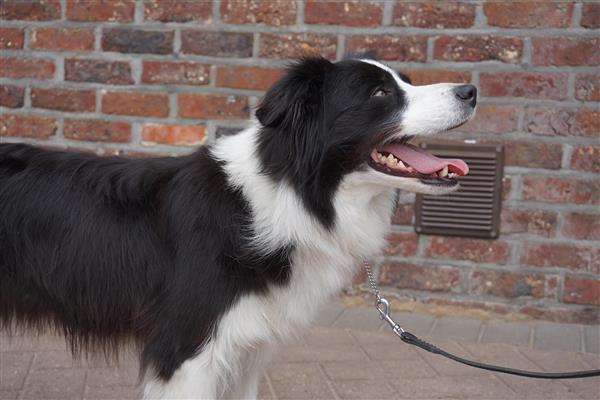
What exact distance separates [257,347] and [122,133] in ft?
6.97

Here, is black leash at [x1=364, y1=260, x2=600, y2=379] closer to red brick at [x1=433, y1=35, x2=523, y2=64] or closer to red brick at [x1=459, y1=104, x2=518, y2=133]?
red brick at [x1=459, y1=104, x2=518, y2=133]

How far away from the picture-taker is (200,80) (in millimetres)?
4281

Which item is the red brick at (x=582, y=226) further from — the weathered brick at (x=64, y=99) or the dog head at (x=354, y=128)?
the weathered brick at (x=64, y=99)

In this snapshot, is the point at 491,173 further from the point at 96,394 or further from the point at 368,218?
the point at 96,394

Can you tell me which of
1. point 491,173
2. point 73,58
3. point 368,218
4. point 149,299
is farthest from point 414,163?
point 73,58

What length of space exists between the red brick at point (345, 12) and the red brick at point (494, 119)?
73 cm

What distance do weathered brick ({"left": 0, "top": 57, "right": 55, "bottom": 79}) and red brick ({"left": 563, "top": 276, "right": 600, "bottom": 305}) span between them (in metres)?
3.08

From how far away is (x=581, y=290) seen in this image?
13.3ft

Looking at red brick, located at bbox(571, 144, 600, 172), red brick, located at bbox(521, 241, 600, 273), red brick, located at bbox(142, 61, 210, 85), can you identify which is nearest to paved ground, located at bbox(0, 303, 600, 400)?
red brick, located at bbox(521, 241, 600, 273)

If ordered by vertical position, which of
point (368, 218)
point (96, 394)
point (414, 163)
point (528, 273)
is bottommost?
point (96, 394)

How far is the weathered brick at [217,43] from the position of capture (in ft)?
13.9

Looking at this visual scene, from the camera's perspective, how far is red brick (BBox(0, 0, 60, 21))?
4344 millimetres

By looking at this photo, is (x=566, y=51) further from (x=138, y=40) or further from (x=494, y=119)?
(x=138, y=40)

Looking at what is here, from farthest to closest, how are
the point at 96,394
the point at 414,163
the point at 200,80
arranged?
the point at 200,80, the point at 96,394, the point at 414,163
